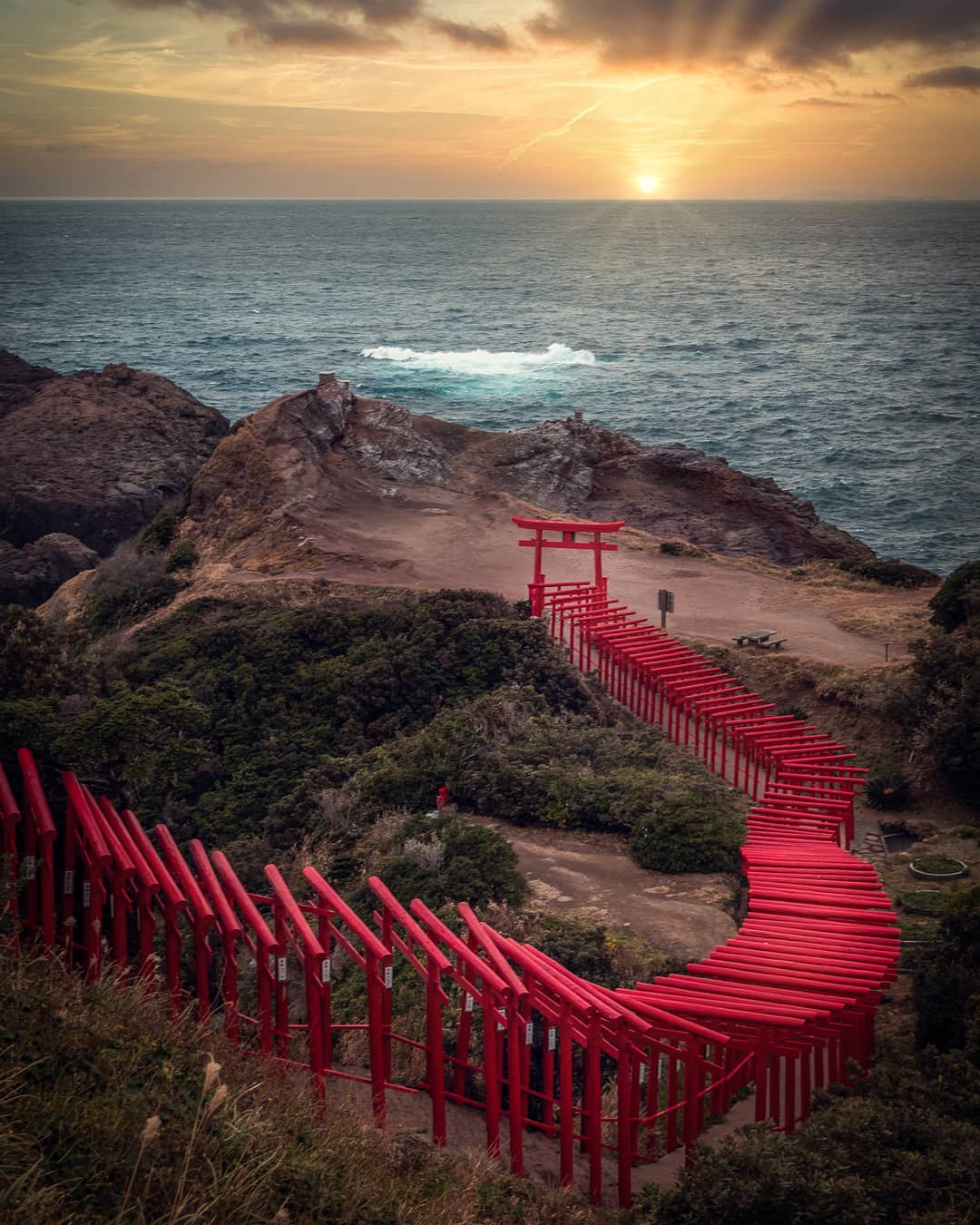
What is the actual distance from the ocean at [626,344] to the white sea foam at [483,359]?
0.38 metres

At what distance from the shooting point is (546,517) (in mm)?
38156

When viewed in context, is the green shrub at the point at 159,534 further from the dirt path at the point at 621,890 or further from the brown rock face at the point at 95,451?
the dirt path at the point at 621,890

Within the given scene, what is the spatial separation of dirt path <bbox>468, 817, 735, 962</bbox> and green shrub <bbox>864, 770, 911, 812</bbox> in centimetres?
518

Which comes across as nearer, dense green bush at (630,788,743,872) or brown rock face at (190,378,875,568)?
dense green bush at (630,788,743,872)

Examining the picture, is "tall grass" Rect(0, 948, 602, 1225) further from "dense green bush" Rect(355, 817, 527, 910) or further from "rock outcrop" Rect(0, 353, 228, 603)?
"rock outcrop" Rect(0, 353, 228, 603)

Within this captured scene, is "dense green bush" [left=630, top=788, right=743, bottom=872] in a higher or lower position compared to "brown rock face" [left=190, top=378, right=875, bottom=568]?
lower

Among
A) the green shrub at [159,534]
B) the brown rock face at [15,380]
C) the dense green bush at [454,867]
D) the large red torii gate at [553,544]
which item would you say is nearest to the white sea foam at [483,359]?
the brown rock face at [15,380]

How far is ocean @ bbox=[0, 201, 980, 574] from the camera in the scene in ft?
226

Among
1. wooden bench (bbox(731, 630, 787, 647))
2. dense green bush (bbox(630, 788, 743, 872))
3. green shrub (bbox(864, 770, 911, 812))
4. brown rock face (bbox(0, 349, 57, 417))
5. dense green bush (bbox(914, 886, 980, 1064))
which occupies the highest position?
brown rock face (bbox(0, 349, 57, 417))

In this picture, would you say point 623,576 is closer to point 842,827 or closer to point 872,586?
point 872,586

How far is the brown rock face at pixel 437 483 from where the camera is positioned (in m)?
36.2

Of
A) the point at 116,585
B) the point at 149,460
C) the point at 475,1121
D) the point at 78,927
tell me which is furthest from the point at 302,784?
the point at 149,460

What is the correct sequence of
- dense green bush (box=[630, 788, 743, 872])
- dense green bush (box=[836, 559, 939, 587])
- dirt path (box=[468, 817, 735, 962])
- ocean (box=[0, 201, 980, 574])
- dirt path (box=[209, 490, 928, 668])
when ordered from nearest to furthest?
dirt path (box=[468, 817, 735, 962]) → dense green bush (box=[630, 788, 743, 872]) → dirt path (box=[209, 490, 928, 668]) → dense green bush (box=[836, 559, 939, 587]) → ocean (box=[0, 201, 980, 574])

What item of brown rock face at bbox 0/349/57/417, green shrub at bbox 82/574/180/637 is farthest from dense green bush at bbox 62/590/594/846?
brown rock face at bbox 0/349/57/417
